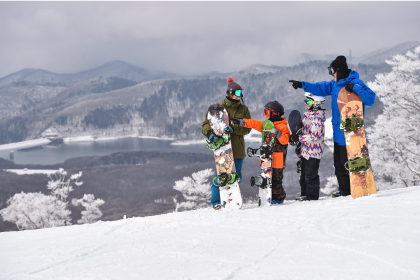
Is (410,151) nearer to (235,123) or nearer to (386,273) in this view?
(235,123)

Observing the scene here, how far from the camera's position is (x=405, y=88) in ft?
49.6

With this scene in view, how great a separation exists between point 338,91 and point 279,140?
144 centimetres

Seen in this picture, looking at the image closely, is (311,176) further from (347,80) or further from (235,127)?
(347,80)

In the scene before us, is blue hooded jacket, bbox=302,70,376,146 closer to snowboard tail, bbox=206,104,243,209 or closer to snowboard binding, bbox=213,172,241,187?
snowboard tail, bbox=206,104,243,209

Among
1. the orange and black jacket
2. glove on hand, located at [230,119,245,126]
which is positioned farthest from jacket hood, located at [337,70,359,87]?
glove on hand, located at [230,119,245,126]

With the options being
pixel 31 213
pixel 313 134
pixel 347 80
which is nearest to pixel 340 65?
pixel 347 80

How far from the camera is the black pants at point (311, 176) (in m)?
5.77

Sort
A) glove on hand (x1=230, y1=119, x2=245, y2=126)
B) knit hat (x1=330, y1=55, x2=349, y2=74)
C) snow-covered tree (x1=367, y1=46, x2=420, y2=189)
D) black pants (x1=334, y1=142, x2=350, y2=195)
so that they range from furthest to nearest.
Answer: snow-covered tree (x1=367, y1=46, x2=420, y2=189), glove on hand (x1=230, y1=119, x2=245, y2=126), black pants (x1=334, y1=142, x2=350, y2=195), knit hat (x1=330, y1=55, x2=349, y2=74)

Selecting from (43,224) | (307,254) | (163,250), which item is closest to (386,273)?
(307,254)

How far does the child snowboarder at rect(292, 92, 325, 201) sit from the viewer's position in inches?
227

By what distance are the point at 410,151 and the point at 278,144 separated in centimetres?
1387

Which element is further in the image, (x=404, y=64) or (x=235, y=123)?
(x=404, y=64)

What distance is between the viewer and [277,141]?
5.91 m

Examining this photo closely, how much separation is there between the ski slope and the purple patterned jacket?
154cm
